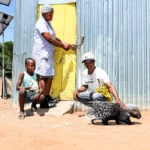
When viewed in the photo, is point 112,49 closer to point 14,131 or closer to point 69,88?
point 69,88

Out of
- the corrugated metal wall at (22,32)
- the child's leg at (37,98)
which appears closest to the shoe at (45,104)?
the child's leg at (37,98)

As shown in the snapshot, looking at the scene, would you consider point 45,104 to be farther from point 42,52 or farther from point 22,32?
point 22,32

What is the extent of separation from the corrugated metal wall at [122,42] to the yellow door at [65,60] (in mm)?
173

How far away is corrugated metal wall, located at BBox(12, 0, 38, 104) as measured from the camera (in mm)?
7289

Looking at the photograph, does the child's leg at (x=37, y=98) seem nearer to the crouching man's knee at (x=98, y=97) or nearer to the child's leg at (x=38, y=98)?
the child's leg at (x=38, y=98)

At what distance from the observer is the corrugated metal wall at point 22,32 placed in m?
7.29

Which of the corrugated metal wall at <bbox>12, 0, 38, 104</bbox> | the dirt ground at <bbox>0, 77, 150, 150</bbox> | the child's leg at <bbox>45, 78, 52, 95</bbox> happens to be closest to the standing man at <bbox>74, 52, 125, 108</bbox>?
the dirt ground at <bbox>0, 77, 150, 150</bbox>

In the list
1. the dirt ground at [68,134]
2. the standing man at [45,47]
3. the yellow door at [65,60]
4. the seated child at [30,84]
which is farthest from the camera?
the yellow door at [65,60]

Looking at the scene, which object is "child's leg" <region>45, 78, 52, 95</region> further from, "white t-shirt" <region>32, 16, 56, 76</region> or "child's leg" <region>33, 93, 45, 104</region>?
"child's leg" <region>33, 93, 45, 104</region>

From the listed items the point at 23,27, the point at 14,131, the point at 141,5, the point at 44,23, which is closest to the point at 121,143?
the point at 14,131

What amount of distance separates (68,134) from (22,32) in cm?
358

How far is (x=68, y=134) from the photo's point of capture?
14.4 feet

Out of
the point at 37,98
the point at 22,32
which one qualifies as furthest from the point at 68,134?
the point at 22,32

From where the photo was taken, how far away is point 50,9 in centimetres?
627
